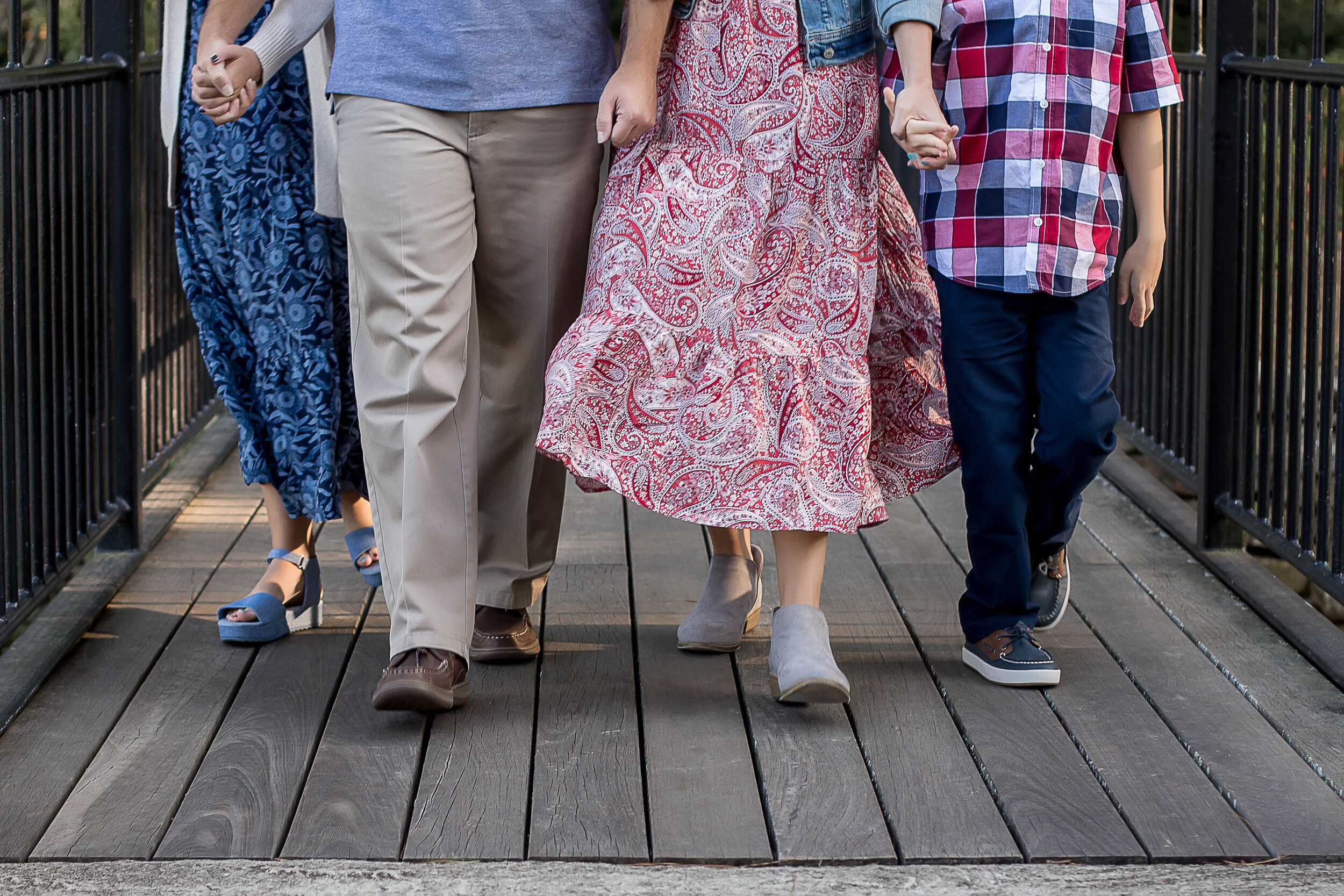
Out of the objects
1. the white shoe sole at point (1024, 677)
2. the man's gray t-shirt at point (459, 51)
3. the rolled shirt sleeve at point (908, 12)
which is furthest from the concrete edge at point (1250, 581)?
the man's gray t-shirt at point (459, 51)

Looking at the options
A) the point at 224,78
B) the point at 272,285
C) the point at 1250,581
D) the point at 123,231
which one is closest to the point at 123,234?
the point at 123,231

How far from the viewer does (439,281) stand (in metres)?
2.28

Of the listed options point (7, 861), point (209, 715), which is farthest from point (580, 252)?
point (7, 861)

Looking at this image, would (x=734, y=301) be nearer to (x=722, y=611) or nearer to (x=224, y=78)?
(x=722, y=611)

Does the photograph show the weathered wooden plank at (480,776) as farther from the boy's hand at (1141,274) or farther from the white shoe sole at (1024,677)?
the boy's hand at (1141,274)

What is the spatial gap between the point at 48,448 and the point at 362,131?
0.98 m

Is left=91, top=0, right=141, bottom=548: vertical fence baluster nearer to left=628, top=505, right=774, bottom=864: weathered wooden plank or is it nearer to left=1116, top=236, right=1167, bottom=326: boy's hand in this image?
left=628, top=505, right=774, bottom=864: weathered wooden plank

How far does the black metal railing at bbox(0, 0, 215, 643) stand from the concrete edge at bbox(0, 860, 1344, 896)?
84 cm

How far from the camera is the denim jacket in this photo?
2234mm

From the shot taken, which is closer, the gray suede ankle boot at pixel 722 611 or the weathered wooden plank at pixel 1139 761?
the weathered wooden plank at pixel 1139 761

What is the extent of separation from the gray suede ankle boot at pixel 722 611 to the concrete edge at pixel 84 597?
1.09 metres

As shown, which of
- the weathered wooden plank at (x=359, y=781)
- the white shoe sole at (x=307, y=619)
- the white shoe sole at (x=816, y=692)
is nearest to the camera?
the weathered wooden plank at (x=359, y=781)

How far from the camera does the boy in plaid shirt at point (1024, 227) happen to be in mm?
2309

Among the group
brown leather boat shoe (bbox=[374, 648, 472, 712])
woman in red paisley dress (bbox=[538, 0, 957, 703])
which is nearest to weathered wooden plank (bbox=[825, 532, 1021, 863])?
woman in red paisley dress (bbox=[538, 0, 957, 703])
